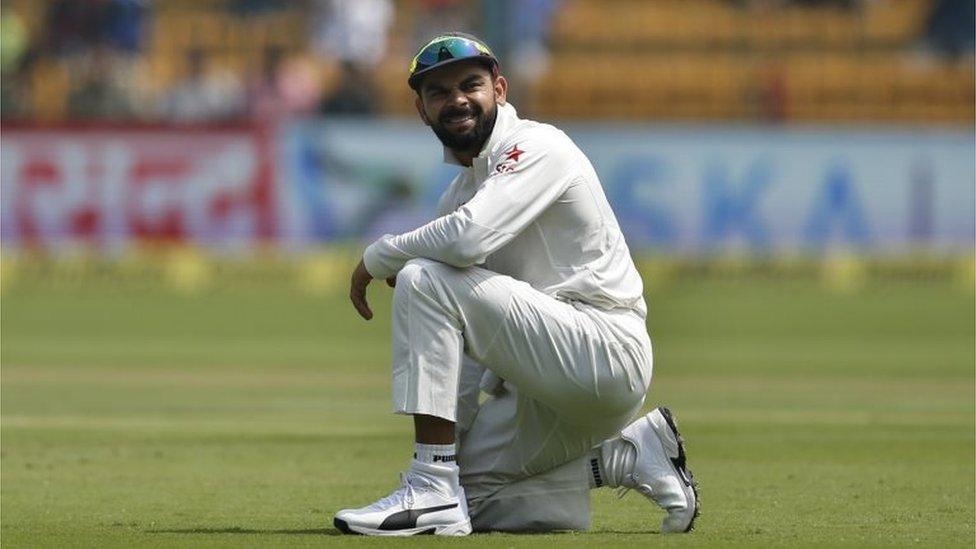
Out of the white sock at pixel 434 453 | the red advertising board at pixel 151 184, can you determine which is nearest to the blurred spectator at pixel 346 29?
the red advertising board at pixel 151 184

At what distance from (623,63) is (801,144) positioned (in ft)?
10.9

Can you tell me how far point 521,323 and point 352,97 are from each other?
61.5ft

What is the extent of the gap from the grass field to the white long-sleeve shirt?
789 mm

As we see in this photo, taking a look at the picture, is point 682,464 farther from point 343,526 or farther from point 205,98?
point 205,98

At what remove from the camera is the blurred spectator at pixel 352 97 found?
2433 cm

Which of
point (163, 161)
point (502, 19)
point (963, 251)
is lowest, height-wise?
point (963, 251)

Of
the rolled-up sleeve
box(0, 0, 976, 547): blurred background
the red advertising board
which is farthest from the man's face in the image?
the red advertising board


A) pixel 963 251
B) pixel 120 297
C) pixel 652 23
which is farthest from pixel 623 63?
pixel 120 297

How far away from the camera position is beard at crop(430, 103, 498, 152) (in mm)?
6164

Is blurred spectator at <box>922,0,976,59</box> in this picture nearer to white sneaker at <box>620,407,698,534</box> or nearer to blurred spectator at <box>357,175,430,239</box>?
blurred spectator at <box>357,175,430,239</box>

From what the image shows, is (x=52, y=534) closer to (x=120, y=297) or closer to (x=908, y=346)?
(x=908, y=346)

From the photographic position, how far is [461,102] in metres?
6.15

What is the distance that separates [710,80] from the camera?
2592 centimetres

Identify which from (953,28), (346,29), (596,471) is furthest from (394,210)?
(596,471)
